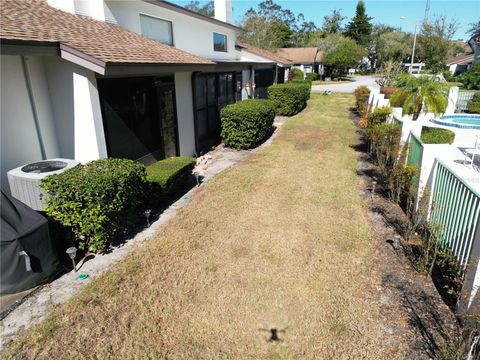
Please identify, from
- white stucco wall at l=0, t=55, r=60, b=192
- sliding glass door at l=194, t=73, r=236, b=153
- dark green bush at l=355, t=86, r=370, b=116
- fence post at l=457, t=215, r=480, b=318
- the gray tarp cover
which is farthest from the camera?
dark green bush at l=355, t=86, r=370, b=116

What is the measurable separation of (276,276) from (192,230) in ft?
7.05

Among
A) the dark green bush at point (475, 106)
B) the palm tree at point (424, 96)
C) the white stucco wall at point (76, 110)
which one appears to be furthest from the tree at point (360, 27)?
the white stucco wall at point (76, 110)

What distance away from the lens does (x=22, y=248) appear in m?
4.30

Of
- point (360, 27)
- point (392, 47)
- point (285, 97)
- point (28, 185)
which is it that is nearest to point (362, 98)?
point (285, 97)

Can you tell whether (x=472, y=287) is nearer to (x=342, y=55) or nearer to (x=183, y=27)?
(x=183, y=27)

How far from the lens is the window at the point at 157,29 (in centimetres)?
1055

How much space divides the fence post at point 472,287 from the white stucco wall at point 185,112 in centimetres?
859

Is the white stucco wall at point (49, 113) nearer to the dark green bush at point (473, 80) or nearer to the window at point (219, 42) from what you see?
the window at point (219, 42)

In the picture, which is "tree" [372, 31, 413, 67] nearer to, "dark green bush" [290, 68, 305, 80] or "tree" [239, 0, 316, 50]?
"tree" [239, 0, 316, 50]

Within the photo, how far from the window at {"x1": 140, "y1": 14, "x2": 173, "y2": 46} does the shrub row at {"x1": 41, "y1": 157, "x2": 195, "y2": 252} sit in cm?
639

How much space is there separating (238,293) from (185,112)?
7688 mm

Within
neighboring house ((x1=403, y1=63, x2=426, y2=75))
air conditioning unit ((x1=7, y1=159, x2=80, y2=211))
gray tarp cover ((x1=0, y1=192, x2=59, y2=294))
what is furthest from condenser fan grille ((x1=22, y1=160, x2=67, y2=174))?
neighboring house ((x1=403, y1=63, x2=426, y2=75))

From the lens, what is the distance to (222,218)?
273 inches

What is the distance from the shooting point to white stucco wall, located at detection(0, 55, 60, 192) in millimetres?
5707
